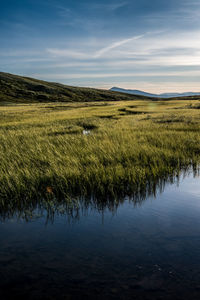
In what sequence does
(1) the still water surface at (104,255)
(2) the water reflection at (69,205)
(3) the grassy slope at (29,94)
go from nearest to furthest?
(1) the still water surface at (104,255), (2) the water reflection at (69,205), (3) the grassy slope at (29,94)

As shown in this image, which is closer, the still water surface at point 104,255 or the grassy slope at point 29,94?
the still water surface at point 104,255

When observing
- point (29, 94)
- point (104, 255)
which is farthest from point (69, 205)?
point (29, 94)

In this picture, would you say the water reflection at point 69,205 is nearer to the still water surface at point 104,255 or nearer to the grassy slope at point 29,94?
the still water surface at point 104,255

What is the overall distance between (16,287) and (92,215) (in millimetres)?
2345

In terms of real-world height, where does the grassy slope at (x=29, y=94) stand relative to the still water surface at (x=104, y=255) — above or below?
above

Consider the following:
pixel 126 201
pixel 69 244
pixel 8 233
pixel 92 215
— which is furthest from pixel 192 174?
pixel 8 233

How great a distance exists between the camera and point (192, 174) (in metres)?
8.42

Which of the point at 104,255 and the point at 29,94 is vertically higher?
the point at 29,94

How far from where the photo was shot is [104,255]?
3.88 meters

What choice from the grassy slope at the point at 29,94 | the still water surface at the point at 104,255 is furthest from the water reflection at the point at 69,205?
the grassy slope at the point at 29,94

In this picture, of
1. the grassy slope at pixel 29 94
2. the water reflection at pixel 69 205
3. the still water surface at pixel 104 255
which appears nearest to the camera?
the still water surface at pixel 104 255

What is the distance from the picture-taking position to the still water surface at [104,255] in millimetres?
3223

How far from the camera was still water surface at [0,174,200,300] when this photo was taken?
3223 mm

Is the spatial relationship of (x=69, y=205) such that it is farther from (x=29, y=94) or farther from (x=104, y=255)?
(x=29, y=94)
